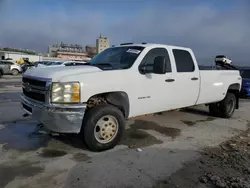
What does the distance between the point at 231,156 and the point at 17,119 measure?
211 inches

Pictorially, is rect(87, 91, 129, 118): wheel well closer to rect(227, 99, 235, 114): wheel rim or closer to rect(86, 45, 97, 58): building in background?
rect(227, 99, 235, 114): wheel rim

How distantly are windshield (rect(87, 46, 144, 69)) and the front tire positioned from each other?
0.89 meters

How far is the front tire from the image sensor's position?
14.2 feet

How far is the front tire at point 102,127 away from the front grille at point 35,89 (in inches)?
32.2

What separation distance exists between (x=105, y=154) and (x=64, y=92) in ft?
4.43

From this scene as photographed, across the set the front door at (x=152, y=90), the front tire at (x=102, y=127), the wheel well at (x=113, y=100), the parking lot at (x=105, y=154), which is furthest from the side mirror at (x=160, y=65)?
the parking lot at (x=105, y=154)

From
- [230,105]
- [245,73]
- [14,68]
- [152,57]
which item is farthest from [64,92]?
[14,68]

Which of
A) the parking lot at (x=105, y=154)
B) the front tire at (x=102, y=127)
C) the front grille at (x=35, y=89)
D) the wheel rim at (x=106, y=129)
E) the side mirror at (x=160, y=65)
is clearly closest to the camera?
the parking lot at (x=105, y=154)

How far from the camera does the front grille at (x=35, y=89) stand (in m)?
4.20

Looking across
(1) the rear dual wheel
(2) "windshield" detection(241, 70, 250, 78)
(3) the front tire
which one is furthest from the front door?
(2) "windshield" detection(241, 70, 250, 78)

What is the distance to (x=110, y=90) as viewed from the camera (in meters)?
4.50

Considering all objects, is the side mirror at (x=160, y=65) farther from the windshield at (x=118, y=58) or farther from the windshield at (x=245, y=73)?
the windshield at (x=245, y=73)

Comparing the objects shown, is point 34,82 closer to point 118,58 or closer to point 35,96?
point 35,96

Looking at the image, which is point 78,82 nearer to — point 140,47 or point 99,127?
point 99,127
